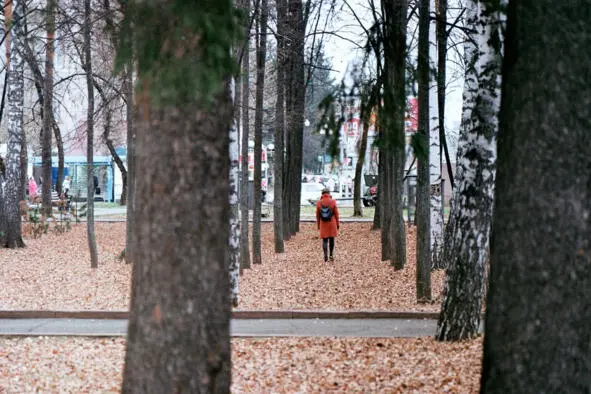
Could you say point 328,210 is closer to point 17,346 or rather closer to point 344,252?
point 344,252

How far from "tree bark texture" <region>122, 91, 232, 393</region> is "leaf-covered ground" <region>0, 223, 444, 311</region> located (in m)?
8.05

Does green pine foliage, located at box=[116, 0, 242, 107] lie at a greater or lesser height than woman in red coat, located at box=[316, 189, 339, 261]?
greater

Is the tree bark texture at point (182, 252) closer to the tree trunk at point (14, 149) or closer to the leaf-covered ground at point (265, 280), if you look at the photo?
the leaf-covered ground at point (265, 280)

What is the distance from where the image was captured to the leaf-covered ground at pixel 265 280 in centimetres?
1366

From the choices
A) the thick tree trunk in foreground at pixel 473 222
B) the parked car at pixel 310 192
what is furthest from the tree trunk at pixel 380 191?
the parked car at pixel 310 192

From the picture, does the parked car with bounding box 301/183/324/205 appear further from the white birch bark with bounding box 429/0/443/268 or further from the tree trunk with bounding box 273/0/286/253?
the white birch bark with bounding box 429/0/443/268

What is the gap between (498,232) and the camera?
519cm

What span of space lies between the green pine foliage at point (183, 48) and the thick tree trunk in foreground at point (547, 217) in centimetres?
179

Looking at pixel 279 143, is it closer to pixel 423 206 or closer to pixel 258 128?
pixel 258 128

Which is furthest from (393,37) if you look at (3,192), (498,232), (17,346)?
(3,192)

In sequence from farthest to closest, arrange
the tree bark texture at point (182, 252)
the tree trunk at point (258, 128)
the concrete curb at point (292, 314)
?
the tree trunk at point (258, 128) < the concrete curb at point (292, 314) < the tree bark texture at point (182, 252)

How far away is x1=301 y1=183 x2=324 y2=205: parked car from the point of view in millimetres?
52694

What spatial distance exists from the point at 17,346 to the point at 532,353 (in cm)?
701

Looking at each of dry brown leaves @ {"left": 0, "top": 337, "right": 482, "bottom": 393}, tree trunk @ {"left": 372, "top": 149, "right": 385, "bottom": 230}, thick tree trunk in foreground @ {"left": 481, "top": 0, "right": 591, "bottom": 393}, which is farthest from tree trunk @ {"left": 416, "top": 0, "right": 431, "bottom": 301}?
tree trunk @ {"left": 372, "top": 149, "right": 385, "bottom": 230}
